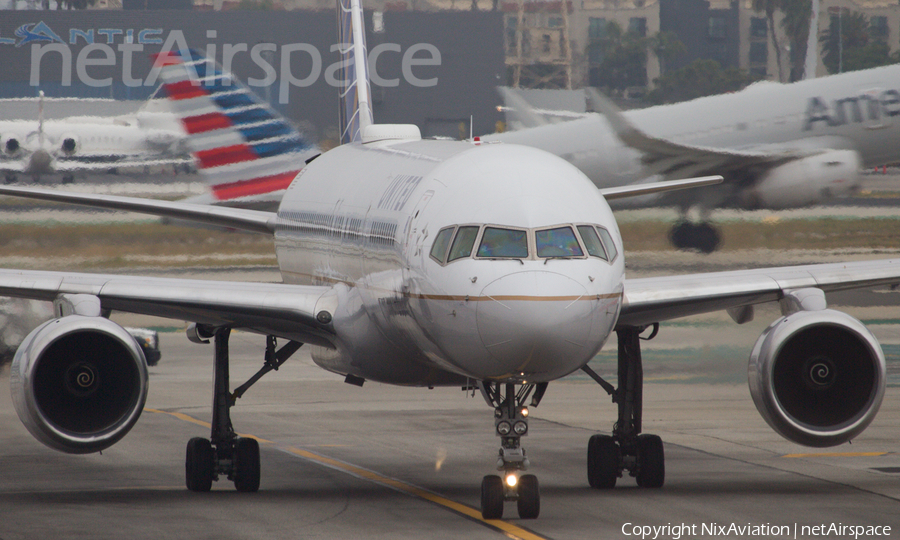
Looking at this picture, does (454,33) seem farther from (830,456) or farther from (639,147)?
(830,456)

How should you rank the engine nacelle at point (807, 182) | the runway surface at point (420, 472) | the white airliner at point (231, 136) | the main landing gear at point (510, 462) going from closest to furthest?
the main landing gear at point (510, 462), the runway surface at point (420, 472), the engine nacelle at point (807, 182), the white airliner at point (231, 136)

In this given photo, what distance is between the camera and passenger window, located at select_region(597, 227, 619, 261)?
1191cm

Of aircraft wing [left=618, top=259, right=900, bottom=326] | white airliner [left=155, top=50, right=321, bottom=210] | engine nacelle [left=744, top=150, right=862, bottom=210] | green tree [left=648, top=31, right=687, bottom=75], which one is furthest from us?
green tree [left=648, top=31, right=687, bottom=75]

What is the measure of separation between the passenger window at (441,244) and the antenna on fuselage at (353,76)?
37.5 ft

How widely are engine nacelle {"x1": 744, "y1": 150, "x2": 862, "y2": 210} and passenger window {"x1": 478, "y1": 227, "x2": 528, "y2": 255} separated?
25.1 m

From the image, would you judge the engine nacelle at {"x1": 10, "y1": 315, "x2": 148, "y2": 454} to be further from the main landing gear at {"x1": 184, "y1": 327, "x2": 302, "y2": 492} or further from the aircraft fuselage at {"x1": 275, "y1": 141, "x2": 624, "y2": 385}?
the aircraft fuselage at {"x1": 275, "y1": 141, "x2": 624, "y2": 385}

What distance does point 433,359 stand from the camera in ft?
42.1

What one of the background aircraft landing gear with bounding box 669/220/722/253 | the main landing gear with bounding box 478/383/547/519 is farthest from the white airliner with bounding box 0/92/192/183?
the main landing gear with bounding box 478/383/547/519

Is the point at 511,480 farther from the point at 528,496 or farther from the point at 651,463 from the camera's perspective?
the point at 651,463

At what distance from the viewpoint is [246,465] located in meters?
15.2

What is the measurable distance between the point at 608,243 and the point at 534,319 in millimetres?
1417

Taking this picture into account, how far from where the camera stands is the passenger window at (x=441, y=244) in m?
11.9

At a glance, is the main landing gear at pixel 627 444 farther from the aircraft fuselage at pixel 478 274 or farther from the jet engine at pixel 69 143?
the jet engine at pixel 69 143

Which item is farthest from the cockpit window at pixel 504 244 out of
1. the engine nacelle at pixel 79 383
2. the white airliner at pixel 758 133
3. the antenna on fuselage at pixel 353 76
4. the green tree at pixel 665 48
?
the green tree at pixel 665 48
